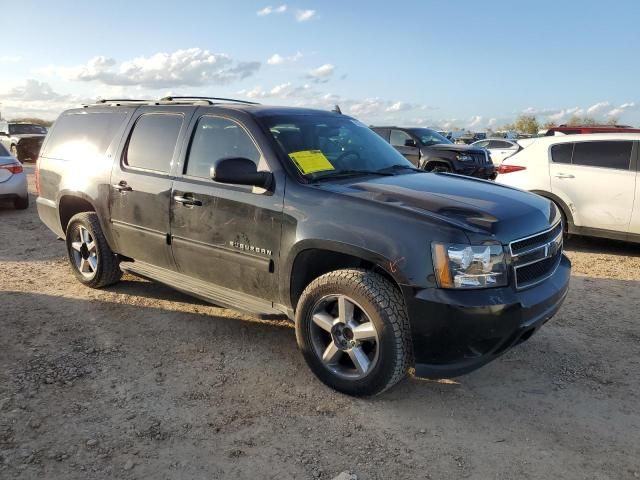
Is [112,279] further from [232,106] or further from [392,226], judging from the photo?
[392,226]

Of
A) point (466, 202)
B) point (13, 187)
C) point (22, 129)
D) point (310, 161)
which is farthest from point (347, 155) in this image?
point (22, 129)

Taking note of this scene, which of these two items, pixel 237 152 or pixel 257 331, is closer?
pixel 237 152

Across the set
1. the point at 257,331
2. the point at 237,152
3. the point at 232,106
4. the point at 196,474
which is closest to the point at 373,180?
the point at 237,152

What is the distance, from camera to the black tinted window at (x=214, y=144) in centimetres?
388

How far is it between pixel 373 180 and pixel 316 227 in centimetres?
69

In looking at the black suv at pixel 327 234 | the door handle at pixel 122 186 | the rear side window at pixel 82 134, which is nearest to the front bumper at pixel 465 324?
the black suv at pixel 327 234

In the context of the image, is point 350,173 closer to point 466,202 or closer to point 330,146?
point 330,146

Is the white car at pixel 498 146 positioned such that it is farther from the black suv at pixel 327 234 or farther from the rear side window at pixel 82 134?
the rear side window at pixel 82 134

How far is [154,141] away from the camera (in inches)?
177

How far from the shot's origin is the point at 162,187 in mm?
4254

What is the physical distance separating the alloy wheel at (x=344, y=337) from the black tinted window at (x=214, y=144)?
127 cm

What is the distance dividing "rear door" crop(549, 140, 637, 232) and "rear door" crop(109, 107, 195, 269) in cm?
535

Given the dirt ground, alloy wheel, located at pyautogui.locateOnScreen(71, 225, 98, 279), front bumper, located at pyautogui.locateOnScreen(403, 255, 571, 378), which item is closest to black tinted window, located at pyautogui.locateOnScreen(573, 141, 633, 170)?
the dirt ground

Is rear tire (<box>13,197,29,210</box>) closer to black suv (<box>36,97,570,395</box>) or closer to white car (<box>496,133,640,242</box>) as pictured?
black suv (<box>36,97,570,395</box>)
